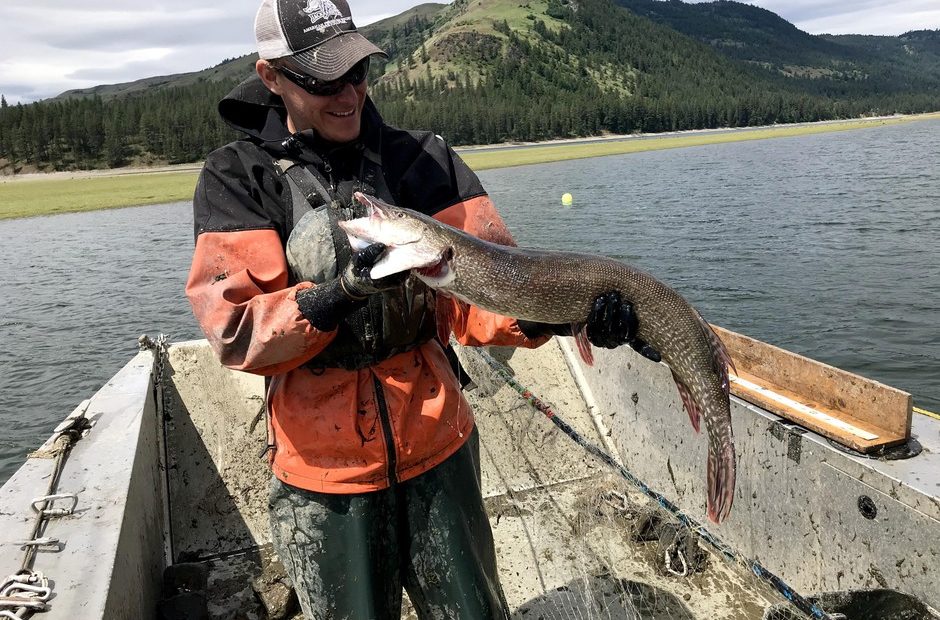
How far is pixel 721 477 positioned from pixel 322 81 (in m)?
2.34

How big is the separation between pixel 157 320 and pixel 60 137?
342 ft

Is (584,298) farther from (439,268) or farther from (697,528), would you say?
(697,528)

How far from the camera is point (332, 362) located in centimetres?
277

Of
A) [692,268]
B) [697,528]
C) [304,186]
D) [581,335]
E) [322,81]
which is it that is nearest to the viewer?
[322,81]

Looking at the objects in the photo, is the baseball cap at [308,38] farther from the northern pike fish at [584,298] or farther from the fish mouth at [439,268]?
the fish mouth at [439,268]

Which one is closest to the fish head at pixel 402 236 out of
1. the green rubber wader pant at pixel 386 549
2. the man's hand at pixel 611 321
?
the man's hand at pixel 611 321

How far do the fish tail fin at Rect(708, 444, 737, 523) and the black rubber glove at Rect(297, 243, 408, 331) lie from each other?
65.2 inches

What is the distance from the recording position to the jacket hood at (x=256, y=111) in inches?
118

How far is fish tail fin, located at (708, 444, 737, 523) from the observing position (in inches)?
121

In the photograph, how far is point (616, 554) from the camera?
5238mm

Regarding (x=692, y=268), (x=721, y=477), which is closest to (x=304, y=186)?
(x=721, y=477)

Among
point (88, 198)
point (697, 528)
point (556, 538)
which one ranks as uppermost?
point (88, 198)

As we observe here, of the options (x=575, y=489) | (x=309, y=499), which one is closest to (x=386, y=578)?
(x=309, y=499)

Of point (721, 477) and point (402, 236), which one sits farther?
point (721, 477)
